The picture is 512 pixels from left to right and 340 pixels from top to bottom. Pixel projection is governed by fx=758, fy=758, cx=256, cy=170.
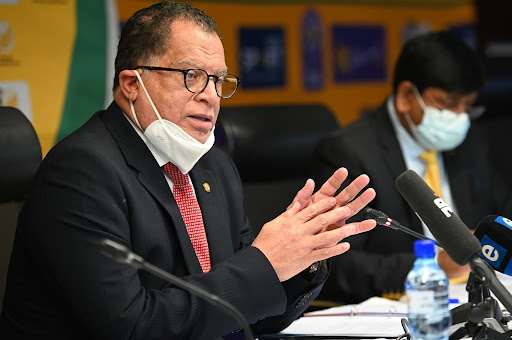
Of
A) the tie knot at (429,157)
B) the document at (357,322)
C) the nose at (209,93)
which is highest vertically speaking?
the nose at (209,93)

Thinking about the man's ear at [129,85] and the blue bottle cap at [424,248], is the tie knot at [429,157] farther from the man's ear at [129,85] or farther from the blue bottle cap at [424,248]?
the blue bottle cap at [424,248]

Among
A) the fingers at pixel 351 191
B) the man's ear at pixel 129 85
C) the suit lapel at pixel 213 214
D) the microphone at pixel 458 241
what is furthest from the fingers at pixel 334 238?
the man's ear at pixel 129 85

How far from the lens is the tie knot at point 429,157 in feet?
9.51

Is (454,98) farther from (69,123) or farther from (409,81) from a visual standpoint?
(69,123)

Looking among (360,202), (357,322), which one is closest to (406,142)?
(357,322)

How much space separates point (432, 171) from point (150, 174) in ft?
4.74

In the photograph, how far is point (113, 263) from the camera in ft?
5.02

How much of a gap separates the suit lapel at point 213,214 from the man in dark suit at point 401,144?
31.8 inches

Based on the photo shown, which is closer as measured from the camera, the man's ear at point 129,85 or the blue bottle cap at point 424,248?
the blue bottle cap at point 424,248

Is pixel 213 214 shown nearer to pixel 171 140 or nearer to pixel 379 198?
pixel 171 140

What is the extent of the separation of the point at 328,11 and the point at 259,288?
326 centimetres

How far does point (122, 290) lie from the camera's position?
152 centimetres

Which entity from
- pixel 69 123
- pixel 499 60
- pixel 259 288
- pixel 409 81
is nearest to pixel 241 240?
pixel 259 288

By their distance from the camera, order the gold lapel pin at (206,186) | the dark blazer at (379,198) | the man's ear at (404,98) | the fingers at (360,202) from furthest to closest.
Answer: the man's ear at (404,98), the dark blazer at (379,198), the gold lapel pin at (206,186), the fingers at (360,202)
